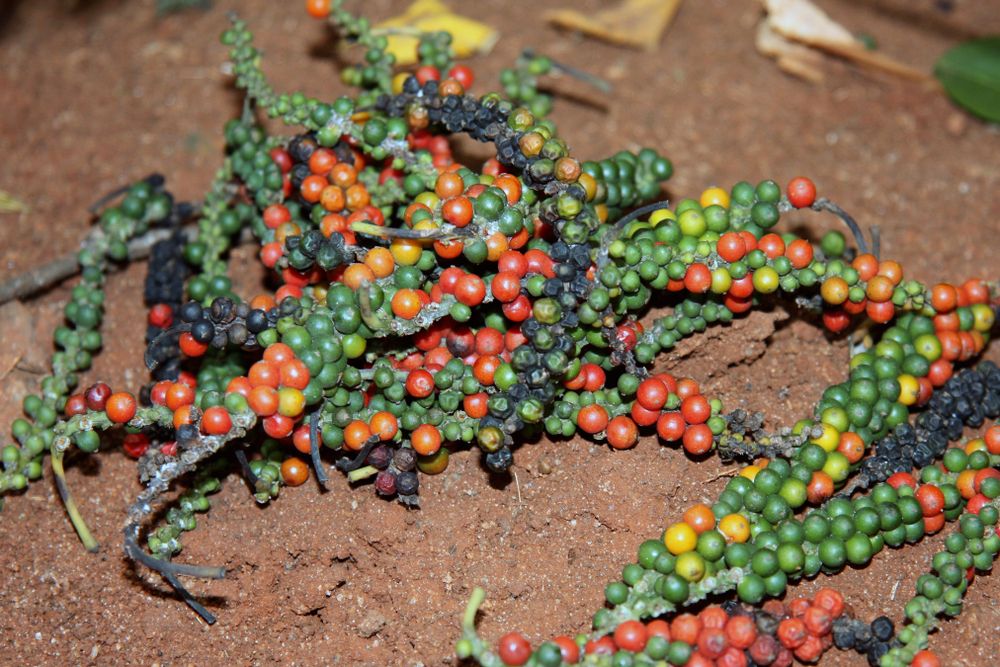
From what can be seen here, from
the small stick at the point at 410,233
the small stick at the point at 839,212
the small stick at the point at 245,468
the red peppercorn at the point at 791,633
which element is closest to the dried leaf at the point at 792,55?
the small stick at the point at 839,212

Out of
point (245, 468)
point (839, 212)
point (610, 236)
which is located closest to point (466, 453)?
point (245, 468)

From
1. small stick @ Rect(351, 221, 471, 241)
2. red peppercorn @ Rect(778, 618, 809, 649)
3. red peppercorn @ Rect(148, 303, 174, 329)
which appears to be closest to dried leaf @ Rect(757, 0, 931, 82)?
small stick @ Rect(351, 221, 471, 241)

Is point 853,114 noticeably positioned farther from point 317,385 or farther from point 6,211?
point 6,211

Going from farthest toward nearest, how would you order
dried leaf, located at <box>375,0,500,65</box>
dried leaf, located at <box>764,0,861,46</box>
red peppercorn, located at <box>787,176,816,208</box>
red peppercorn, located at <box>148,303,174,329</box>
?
dried leaf, located at <box>764,0,861,46</box>
dried leaf, located at <box>375,0,500,65</box>
red peppercorn, located at <box>148,303,174,329</box>
red peppercorn, located at <box>787,176,816,208</box>

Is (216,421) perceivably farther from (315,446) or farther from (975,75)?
(975,75)

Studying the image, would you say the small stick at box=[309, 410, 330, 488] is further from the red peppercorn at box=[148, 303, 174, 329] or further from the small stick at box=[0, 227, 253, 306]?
the small stick at box=[0, 227, 253, 306]

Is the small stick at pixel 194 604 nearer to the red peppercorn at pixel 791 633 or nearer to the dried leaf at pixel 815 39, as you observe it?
the red peppercorn at pixel 791 633

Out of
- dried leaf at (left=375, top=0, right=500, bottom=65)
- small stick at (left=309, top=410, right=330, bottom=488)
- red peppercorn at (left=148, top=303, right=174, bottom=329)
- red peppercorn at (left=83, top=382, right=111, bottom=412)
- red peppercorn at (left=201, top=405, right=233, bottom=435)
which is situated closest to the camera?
red peppercorn at (left=201, top=405, right=233, bottom=435)

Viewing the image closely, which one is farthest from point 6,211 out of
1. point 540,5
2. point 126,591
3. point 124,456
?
point 540,5
